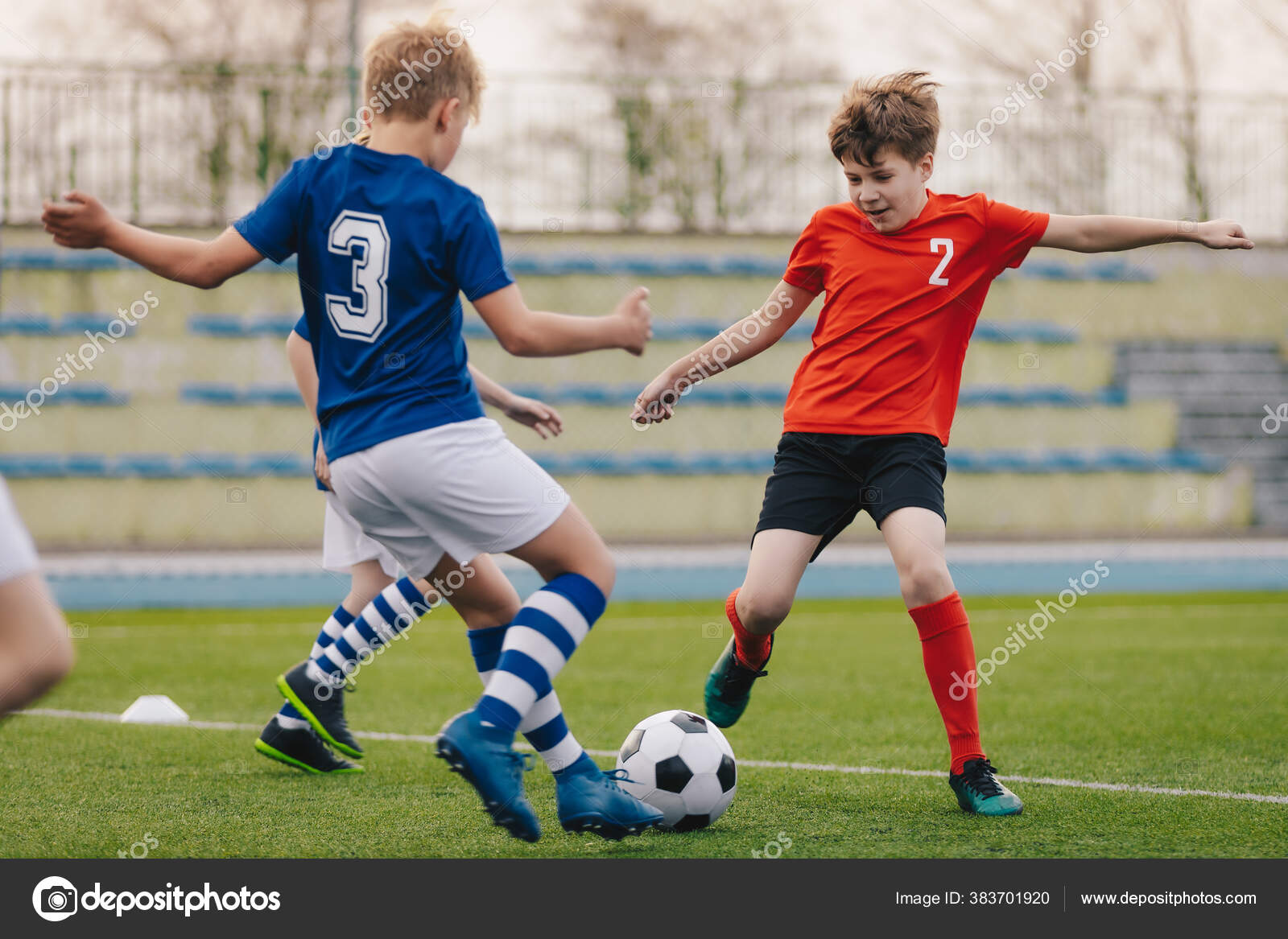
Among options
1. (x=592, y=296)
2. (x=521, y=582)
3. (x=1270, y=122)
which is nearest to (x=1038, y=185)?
(x=1270, y=122)

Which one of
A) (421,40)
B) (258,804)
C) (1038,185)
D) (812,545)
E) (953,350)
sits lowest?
(258,804)

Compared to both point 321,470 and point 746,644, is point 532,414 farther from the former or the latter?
point 746,644

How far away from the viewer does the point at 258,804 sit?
3.48 metres

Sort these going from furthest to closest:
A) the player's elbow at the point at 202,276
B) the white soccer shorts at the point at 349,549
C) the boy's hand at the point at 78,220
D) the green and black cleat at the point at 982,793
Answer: the white soccer shorts at the point at 349,549, the green and black cleat at the point at 982,793, the player's elbow at the point at 202,276, the boy's hand at the point at 78,220

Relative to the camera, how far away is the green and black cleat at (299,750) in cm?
398

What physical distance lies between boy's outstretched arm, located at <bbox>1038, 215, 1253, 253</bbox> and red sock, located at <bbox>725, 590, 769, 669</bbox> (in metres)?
1.38

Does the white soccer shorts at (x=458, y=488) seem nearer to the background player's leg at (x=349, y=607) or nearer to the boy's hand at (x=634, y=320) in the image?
the boy's hand at (x=634, y=320)

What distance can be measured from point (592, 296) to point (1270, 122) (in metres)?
8.50

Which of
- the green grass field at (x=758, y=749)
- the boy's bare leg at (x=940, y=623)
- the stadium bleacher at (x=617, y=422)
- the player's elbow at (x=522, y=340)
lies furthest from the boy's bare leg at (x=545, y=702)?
the stadium bleacher at (x=617, y=422)

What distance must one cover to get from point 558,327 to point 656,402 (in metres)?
0.98

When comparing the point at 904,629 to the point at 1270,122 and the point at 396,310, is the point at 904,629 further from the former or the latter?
the point at 1270,122

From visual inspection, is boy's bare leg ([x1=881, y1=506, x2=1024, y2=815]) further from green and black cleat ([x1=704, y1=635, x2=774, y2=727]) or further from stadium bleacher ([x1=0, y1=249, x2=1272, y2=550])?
stadium bleacher ([x1=0, y1=249, x2=1272, y2=550])

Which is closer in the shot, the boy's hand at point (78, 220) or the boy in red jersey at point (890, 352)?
the boy's hand at point (78, 220)
